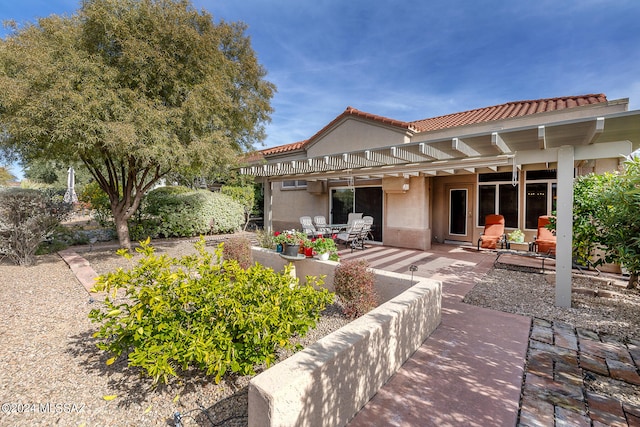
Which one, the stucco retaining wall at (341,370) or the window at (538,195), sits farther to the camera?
the window at (538,195)

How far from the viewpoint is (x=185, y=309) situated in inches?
140

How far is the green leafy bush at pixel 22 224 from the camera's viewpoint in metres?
7.74

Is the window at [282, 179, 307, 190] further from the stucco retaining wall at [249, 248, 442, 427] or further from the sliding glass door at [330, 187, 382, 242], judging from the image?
the stucco retaining wall at [249, 248, 442, 427]

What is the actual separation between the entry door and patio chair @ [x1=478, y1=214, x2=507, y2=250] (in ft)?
6.60

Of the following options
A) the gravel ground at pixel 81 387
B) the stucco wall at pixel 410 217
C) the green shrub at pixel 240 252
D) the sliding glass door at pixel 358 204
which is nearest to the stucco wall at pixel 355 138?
the sliding glass door at pixel 358 204

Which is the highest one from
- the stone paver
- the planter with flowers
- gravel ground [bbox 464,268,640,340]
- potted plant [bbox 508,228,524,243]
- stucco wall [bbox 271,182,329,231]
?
stucco wall [bbox 271,182,329,231]

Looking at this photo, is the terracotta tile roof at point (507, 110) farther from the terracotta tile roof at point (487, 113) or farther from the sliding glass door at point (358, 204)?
the sliding glass door at point (358, 204)

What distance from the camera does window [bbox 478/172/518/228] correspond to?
12.1 metres

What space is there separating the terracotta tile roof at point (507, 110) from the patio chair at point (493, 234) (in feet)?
13.6

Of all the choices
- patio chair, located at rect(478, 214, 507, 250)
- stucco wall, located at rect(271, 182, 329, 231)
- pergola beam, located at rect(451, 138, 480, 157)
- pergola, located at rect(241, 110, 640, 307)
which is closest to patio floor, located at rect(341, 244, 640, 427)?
pergola, located at rect(241, 110, 640, 307)

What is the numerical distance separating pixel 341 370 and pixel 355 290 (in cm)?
236

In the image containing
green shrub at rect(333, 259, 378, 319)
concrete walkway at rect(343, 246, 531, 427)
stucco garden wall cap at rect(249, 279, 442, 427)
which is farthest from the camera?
green shrub at rect(333, 259, 378, 319)

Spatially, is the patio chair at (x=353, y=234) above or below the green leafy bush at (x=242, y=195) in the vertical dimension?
below

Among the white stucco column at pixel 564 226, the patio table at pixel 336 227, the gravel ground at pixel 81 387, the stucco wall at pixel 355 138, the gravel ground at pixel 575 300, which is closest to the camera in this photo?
the gravel ground at pixel 81 387
